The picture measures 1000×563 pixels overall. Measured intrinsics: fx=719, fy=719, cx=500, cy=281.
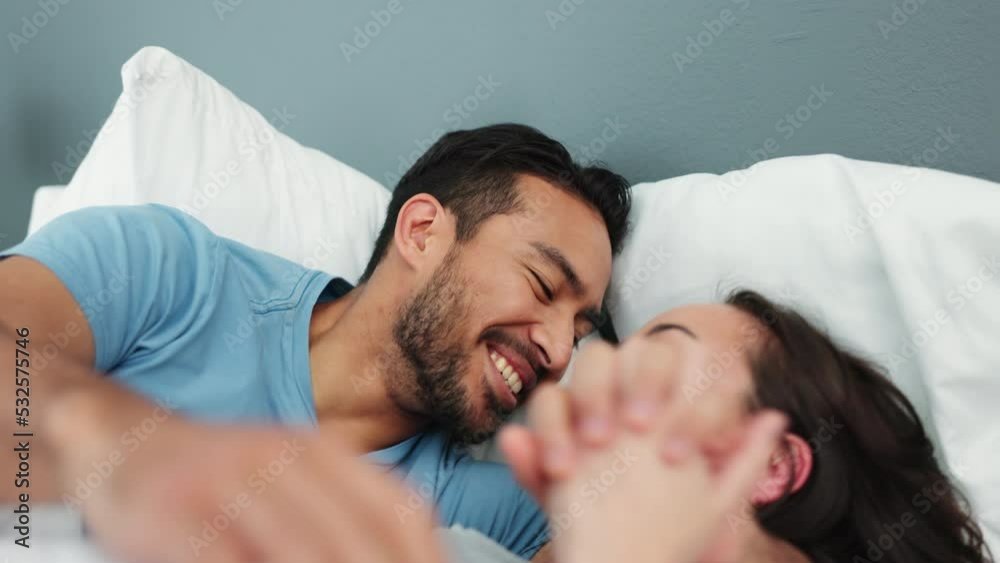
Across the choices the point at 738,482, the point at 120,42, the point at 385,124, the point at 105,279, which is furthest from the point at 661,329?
the point at 120,42

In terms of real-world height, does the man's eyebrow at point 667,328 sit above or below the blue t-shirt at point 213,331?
above

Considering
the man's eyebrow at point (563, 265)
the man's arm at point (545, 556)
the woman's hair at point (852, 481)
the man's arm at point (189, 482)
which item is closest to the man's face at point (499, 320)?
the man's eyebrow at point (563, 265)

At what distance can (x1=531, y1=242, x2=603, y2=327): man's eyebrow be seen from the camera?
2.93ft

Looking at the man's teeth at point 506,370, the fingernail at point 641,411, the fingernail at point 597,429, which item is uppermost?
the fingernail at point 641,411

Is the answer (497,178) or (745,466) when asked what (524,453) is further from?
(497,178)

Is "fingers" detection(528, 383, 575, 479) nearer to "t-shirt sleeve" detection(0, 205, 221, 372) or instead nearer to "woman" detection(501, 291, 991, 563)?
"woman" detection(501, 291, 991, 563)

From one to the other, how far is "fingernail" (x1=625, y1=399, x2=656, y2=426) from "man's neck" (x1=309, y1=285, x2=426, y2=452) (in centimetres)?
57

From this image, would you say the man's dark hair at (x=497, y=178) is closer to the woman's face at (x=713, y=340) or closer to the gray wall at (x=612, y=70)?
the gray wall at (x=612, y=70)

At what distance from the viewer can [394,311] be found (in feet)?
3.12

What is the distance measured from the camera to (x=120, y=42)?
1.62 m

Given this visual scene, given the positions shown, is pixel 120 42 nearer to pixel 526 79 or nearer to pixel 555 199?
pixel 526 79

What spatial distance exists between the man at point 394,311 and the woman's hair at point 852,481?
324 millimetres

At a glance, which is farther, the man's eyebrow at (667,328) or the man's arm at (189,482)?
the man's eyebrow at (667,328)

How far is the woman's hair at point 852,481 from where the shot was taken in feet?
1.96
